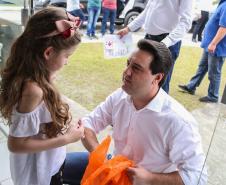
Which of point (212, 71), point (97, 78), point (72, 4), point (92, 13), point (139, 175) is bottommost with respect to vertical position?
point (97, 78)

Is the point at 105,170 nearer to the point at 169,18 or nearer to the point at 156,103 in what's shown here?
the point at 156,103

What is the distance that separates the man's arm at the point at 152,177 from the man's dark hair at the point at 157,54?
0.42 m

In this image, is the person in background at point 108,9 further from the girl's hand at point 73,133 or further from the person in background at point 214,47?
the girl's hand at point 73,133

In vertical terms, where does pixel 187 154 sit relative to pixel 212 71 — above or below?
above

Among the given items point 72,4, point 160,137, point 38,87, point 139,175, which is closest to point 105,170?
point 139,175

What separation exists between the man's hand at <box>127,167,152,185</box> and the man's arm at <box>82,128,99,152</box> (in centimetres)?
28

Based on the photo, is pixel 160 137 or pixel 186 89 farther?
pixel 186 89

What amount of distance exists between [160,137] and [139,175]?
175 millimetres

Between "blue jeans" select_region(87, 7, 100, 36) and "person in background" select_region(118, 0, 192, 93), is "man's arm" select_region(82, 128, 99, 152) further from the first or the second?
"blue jeans" select_region(87, 7, 100, 36)

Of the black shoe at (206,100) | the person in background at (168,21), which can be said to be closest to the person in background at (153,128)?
the person in background at (168,21)

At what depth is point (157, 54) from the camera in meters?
1.22

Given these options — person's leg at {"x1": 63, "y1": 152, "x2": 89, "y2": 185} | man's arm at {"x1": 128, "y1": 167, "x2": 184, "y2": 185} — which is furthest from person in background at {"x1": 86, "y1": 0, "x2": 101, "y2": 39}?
man's arm at {"x1": 128, "y1": 167, "x2": 184, "y2": 185}

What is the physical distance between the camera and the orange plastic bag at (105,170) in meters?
1.06

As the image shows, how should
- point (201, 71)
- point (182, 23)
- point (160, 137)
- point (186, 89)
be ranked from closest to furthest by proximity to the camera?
point (160, 137) → point (182, 23) → point (201, 71) → point (186, 89)
